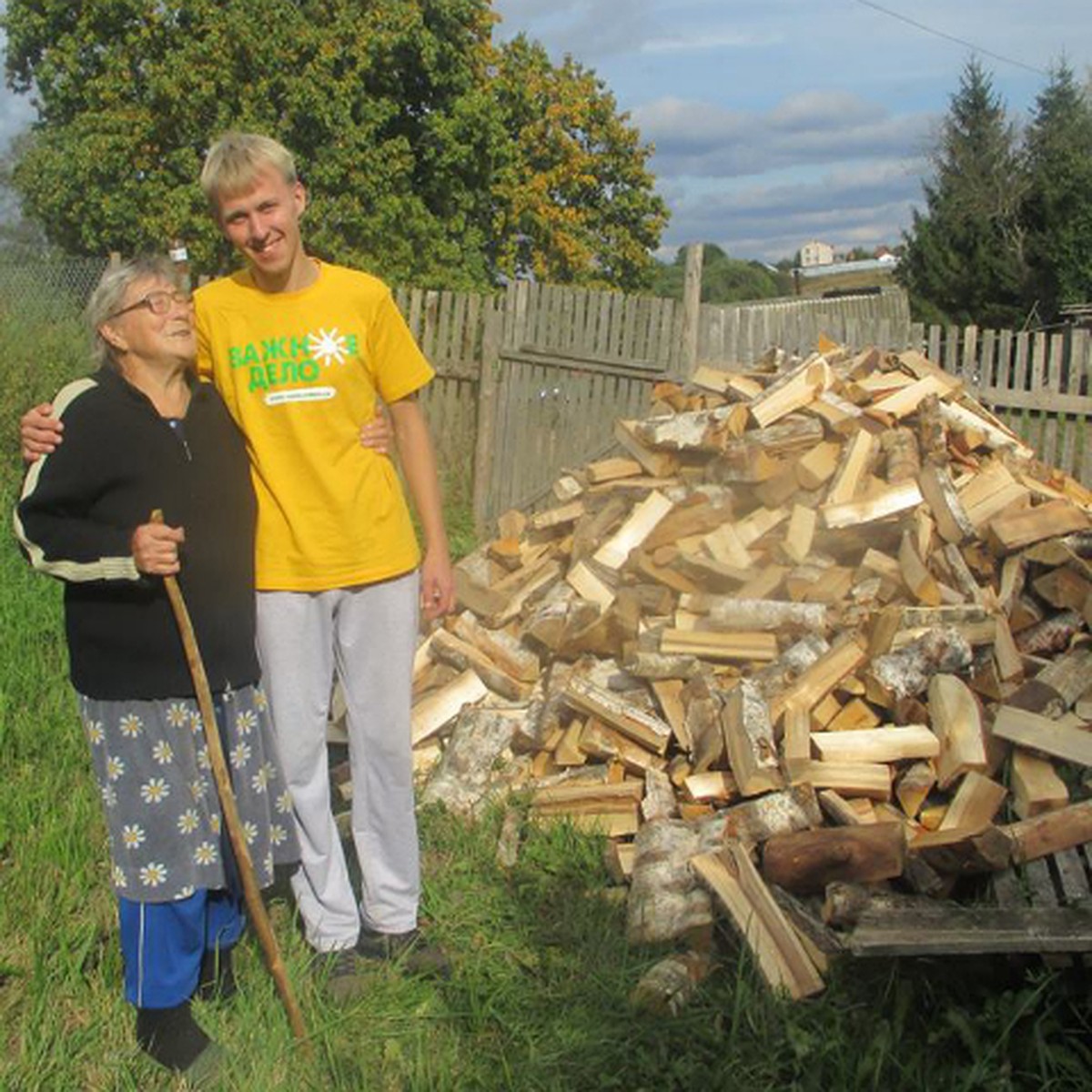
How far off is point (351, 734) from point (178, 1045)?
0.79 metres

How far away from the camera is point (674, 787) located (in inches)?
162

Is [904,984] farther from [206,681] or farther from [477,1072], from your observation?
[206,681]

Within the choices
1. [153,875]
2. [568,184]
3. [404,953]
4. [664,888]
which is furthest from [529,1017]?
[568,184]

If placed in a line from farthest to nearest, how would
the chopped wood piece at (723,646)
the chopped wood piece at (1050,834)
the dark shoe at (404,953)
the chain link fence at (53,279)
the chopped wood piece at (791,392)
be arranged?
1. the chain link fence at (53,279)
2. the chopped wood piece at (791,392)
3. the chopped wood piece at (723,646)
4. the chopped wood piece at (1050,834)
5. the dark shoe at (404,953)

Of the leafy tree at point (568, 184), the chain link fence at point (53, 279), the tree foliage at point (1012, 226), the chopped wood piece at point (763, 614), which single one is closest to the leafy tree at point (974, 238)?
the tree foliage at point (1012, 226)

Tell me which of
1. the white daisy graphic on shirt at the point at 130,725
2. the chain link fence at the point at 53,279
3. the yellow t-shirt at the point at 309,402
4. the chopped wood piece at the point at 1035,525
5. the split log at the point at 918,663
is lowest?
the split log at the point at 918,663

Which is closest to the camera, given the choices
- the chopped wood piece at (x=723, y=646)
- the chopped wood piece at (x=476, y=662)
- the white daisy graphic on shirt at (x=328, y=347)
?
the white daisy graphic on shirt at (x=328, y=347)

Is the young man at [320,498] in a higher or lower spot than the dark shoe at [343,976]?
higher

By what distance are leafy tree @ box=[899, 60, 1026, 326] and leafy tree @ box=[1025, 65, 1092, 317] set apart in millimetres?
433

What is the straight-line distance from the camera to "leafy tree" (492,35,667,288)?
2770 centimetres

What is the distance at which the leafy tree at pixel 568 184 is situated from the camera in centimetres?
2770

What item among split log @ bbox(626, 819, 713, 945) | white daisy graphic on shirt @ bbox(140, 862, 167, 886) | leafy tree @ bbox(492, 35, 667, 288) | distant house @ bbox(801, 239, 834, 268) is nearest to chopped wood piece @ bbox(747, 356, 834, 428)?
split log @ bbox(626, 819, 713, 945)

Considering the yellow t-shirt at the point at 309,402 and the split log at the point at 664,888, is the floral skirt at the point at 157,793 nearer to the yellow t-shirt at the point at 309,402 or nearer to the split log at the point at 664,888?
the yellow t-shirt at the point at 309,402

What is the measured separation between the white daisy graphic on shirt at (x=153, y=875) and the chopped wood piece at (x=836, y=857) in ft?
5.11
